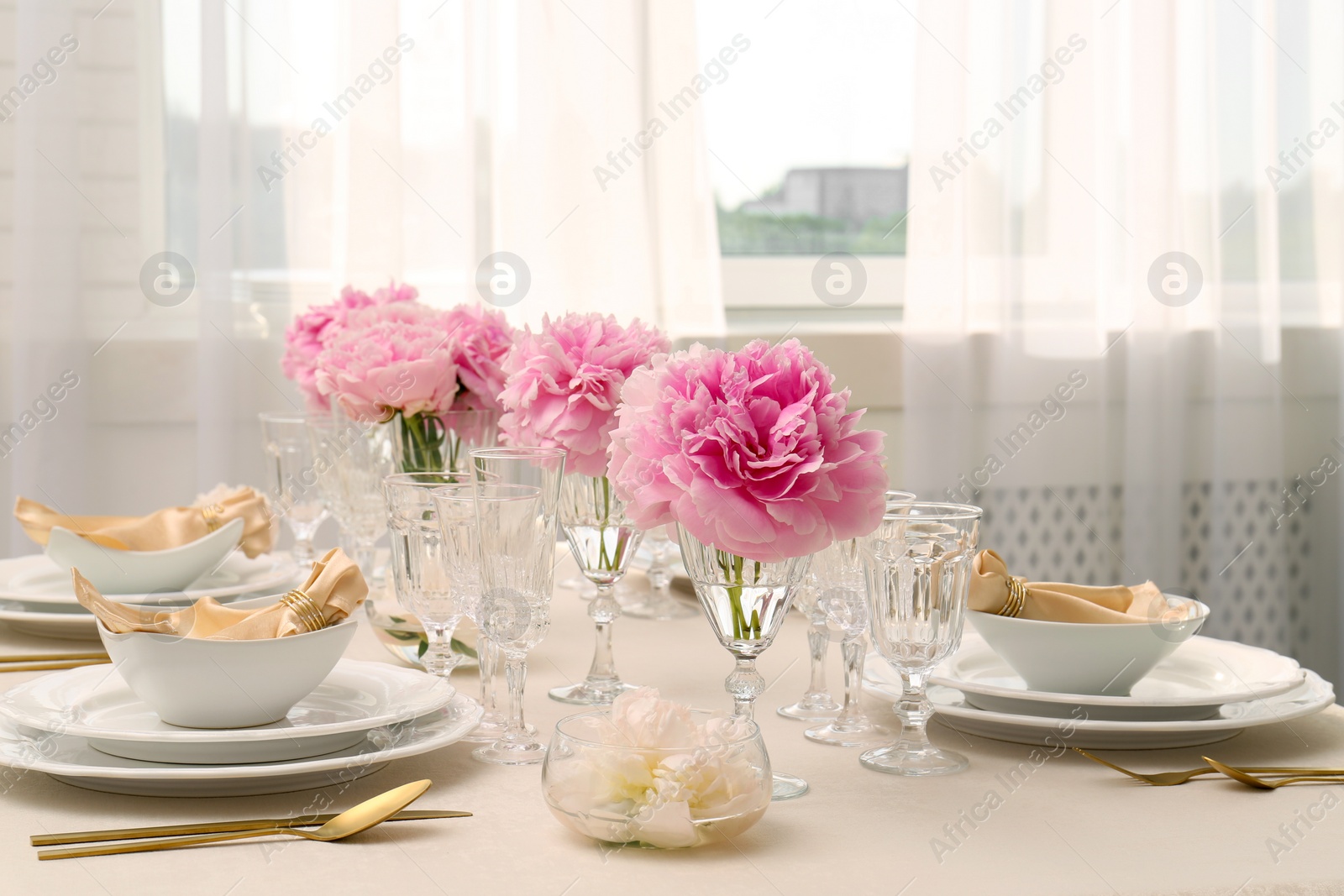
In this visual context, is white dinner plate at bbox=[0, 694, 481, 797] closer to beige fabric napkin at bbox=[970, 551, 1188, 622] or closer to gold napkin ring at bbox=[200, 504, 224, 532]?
beige fabric napkin at bbox=[970, 551, 1188, 622]

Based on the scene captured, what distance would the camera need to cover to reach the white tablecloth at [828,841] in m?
0.69

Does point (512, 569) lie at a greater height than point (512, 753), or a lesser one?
greater

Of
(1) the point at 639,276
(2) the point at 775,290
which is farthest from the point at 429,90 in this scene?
(2) the point at 775,290

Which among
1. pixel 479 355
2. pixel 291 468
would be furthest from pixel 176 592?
pixel 479 355

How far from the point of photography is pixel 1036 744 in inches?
36.9

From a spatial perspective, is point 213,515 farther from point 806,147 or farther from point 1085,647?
point 806,147

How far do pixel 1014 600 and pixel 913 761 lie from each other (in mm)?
162

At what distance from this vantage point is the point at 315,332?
4.93ft

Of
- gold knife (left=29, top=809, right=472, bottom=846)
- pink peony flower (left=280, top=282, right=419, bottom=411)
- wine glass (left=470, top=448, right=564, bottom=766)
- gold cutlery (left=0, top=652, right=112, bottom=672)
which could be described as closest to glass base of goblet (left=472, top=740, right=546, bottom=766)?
wine glass (left=470, top=448, right=564, bottom=766)

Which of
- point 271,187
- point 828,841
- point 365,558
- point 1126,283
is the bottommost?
point 828,841

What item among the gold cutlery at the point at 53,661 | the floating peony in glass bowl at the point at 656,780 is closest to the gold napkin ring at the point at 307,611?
the floating peony in glass bowl at the point at 656,780

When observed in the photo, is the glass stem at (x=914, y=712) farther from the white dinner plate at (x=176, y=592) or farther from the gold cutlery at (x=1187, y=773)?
the white dinner plate at (x=176, y=592)

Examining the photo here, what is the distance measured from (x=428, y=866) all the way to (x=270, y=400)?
6.45ft

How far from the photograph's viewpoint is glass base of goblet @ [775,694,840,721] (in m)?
1.03
